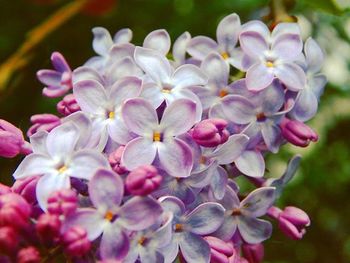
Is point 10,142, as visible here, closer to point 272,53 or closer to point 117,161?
point 117,161

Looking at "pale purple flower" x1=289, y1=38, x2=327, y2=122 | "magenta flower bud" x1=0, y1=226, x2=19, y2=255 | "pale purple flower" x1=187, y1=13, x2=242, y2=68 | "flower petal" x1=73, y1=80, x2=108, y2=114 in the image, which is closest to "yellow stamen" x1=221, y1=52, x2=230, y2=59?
"pale purple flower" x1=187, y1=13, x2=242, y2=68

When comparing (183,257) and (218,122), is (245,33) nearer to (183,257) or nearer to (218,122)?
(218,122)

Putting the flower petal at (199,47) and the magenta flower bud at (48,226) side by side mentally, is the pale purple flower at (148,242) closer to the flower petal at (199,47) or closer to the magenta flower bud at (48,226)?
the magenta flower bud at (48,226)

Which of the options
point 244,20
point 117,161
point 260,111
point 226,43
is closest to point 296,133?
point 260,111

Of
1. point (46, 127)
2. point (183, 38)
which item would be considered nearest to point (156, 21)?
point (183, 38)

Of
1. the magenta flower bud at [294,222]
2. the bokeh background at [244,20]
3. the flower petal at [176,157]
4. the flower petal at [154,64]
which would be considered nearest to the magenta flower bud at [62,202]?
the flower petal at [176,157]

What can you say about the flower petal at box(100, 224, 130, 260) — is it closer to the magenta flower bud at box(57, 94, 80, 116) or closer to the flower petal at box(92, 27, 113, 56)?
the magenta flower bud at box(57, 94, 80, 116)
